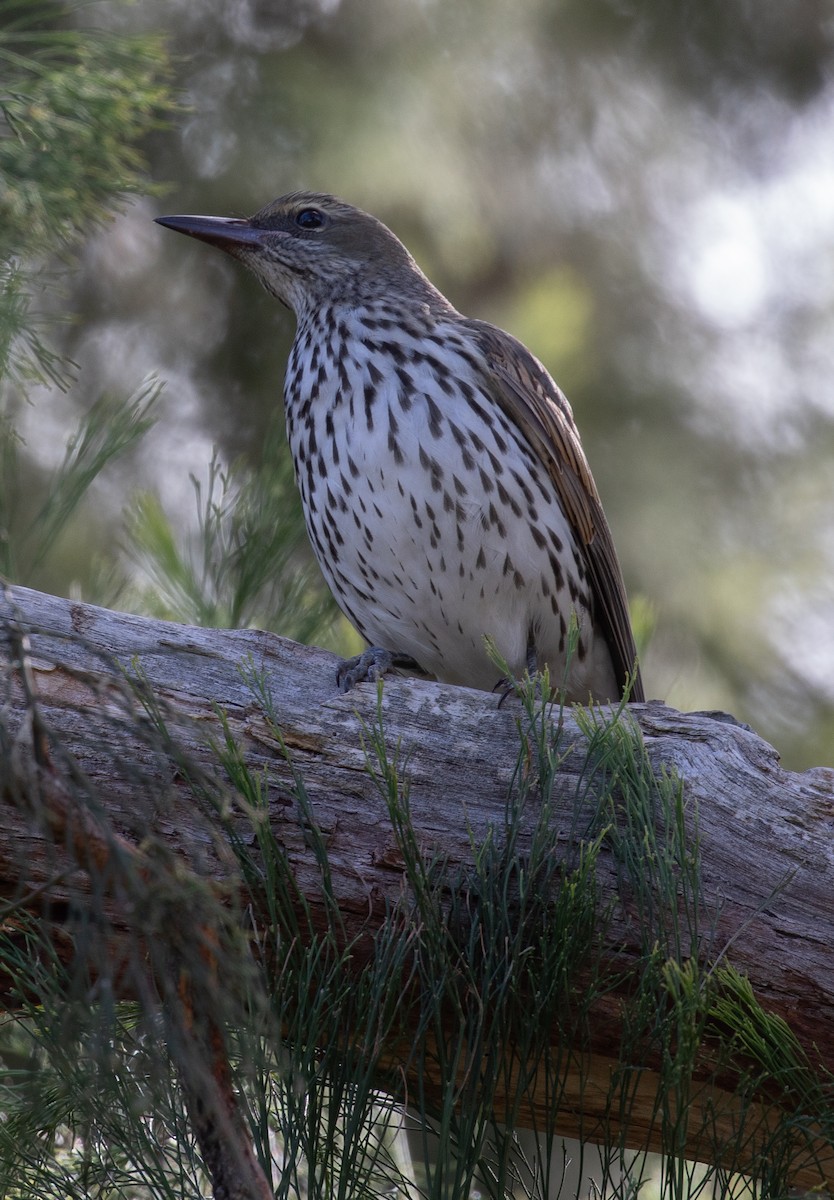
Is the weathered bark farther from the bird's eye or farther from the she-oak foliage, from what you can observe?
the bird's eye

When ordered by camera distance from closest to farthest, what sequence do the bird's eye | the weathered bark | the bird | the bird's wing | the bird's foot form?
the weathered bark
the bird's foot
the bird
the bird's wing
the bird's eye

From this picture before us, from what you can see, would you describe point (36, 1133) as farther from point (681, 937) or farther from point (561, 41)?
point (561, 41)

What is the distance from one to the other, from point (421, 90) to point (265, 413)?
1.42 meters

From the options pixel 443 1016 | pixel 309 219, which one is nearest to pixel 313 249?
pixel 309 219

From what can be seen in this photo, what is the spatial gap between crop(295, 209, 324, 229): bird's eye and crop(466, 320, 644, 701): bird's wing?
27.7 inches

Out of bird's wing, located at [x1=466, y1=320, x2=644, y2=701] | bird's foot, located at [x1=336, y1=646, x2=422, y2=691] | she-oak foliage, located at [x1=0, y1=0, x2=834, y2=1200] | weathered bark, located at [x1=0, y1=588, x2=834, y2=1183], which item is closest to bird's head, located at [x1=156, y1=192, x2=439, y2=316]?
bird's wing, located at [x1=466, y1=320, x2=644, y2=701]

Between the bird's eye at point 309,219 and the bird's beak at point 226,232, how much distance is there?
0.13m

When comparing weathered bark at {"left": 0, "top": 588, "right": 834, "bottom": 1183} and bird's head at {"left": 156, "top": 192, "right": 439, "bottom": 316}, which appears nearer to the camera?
weathered bark at {"left": 0, "top": 588, "right": 834, "bottom": 1183}

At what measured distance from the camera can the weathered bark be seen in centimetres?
227

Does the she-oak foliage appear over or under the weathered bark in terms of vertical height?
under

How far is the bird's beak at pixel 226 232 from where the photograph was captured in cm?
401

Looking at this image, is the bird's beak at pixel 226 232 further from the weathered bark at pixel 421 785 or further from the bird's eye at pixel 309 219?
the weathered bark at pixel 421 785

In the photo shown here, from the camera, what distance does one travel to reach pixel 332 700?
2660mm

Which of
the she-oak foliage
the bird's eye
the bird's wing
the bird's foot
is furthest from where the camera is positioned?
the bird's eye
